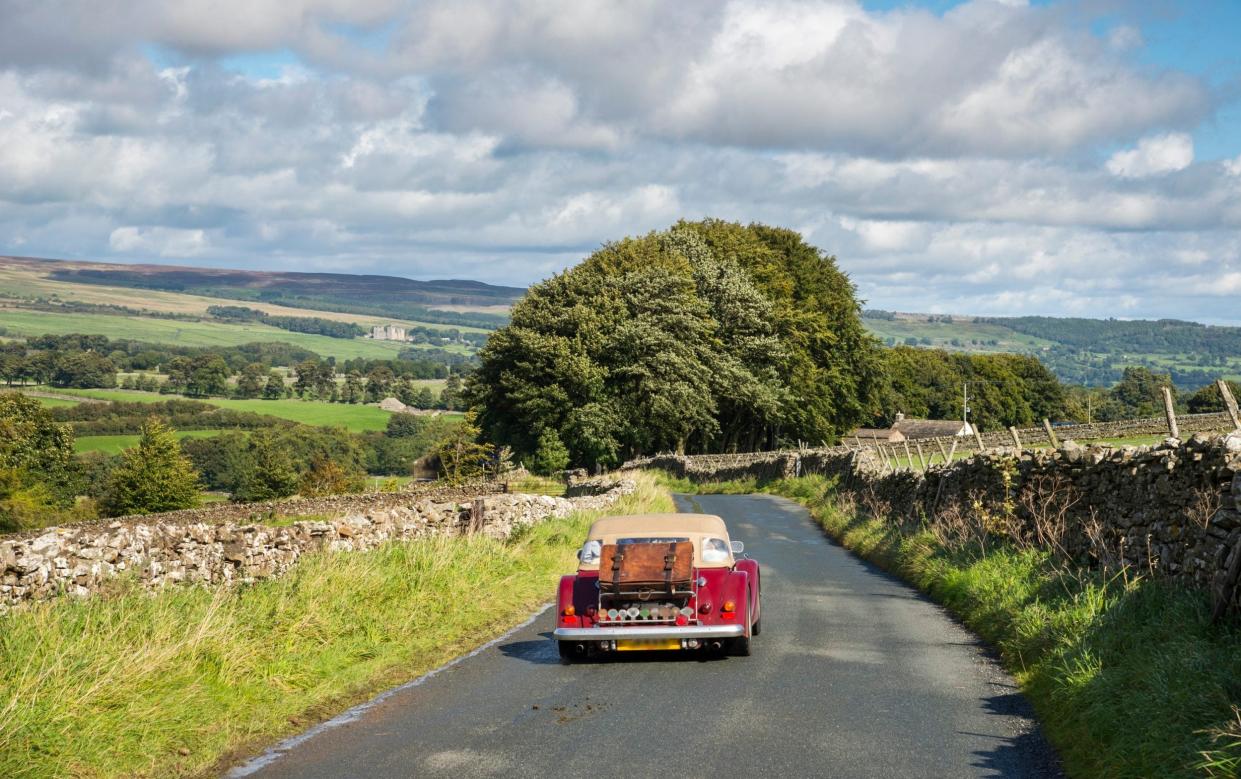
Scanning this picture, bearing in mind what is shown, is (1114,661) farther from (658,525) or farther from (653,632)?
(658,525)

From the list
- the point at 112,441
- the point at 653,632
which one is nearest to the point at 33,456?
the point at 112,441

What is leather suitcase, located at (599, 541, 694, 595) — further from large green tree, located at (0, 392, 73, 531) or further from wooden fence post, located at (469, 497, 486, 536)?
large green tree, located at (0, 392, 73, 531)

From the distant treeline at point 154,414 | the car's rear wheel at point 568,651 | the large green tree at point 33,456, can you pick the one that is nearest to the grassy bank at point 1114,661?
the car's rear wheel at point 568,651

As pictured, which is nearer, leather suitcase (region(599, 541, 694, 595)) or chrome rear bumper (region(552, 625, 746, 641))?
chrome rear bumper (region(552, 625, 746, 641))

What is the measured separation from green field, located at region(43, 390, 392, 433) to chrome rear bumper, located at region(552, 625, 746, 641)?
477 ft

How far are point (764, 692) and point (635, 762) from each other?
2592 millimetres

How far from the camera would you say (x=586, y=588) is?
12.2 meters

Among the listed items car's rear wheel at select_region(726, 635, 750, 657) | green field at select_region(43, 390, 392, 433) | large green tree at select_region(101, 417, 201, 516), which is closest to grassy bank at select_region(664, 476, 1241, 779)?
car's rear wheel at select_region(726, 635, 750, 657)

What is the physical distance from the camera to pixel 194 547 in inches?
564

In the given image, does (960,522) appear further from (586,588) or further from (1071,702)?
(1071,702)

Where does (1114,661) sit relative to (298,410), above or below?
above

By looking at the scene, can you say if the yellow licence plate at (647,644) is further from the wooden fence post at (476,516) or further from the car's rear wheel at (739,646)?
the wooden fence post at (476,516)

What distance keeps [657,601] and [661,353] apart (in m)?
46.4

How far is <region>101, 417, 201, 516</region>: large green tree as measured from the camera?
71.5 m
